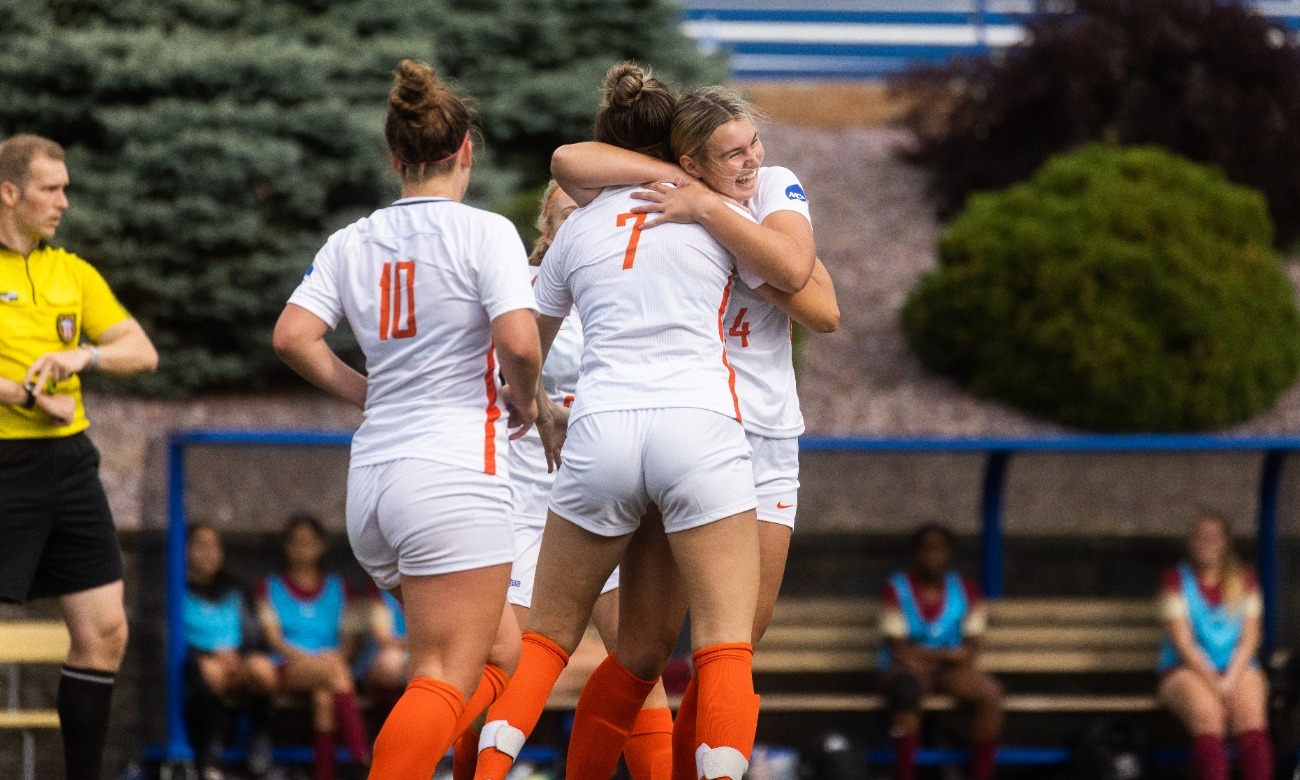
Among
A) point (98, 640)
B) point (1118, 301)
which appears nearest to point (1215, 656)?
point (1118, 301)

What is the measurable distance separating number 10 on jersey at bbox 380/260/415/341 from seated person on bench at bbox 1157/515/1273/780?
424cm

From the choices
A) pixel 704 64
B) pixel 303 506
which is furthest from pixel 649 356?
pixel 704 64

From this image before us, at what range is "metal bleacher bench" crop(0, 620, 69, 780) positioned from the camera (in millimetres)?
5512

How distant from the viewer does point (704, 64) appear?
37.5 ft

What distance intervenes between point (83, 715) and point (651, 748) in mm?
1895

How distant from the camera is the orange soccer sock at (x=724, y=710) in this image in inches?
133

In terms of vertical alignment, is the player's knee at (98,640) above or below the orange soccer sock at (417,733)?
above

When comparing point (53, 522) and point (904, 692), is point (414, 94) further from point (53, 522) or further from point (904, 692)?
point (904, 692)

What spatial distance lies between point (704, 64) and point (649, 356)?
8292 millimetres

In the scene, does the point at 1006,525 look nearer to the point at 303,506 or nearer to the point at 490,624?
the point at 303,506

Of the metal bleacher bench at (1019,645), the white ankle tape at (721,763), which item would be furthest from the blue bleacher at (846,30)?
the white ankle tape at (721,763)

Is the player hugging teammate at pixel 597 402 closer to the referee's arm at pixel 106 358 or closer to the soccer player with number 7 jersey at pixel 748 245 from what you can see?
the soccer player with number 7 jersey at pixel 748 245

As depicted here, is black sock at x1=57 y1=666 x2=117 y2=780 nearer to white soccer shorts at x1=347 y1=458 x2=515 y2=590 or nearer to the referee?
the referee

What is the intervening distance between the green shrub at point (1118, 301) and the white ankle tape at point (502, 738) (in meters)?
6.47
